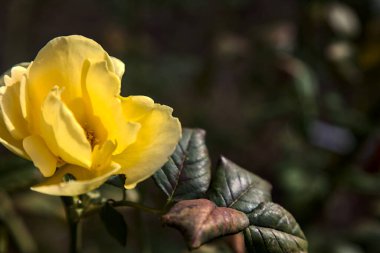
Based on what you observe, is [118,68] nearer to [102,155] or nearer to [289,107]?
[102,155]

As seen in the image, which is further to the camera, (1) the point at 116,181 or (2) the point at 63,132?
(1) the point at 116,181

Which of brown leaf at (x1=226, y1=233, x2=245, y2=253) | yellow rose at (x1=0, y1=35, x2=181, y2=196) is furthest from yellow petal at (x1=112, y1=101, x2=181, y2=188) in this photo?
brown leaf at (x1=226, y1=233, x2=245, y2=253)

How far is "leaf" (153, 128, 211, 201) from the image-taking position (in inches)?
34.7

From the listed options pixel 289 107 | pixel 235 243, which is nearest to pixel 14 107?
pixel 235 243

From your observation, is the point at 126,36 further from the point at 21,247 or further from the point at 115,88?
the point at 115,88

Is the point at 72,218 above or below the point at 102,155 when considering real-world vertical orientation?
below

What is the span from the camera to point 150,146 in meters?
0.81

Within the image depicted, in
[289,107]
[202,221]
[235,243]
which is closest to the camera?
[202,221]

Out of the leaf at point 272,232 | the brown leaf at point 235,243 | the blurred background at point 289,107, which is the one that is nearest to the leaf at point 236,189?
the leaf at point 272,232

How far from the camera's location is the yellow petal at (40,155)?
2.64ft

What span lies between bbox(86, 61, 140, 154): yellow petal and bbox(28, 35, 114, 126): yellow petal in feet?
0.07

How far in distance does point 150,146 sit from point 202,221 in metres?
0.12

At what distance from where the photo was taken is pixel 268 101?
7.36 feet

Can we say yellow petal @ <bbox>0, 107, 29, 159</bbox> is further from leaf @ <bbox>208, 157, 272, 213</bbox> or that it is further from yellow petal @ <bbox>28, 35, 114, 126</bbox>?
leaf @ <bbox>208, 157, 272, 213</bbox>
